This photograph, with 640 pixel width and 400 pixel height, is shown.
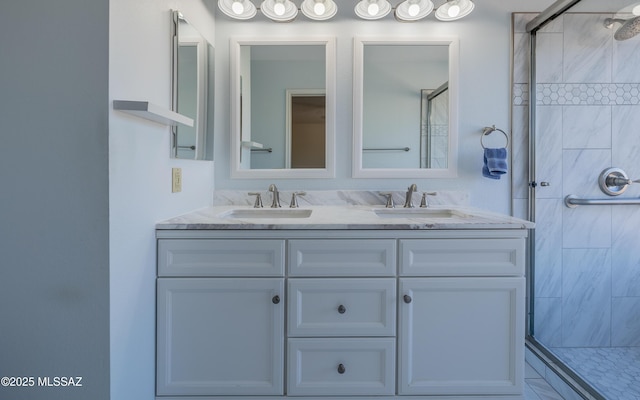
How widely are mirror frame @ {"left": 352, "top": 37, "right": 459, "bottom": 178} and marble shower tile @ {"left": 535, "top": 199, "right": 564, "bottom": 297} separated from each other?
1.71 feet

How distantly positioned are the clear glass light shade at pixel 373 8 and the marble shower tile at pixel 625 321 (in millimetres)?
1961

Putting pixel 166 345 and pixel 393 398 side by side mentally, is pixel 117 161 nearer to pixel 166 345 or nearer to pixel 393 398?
pixel 166 345

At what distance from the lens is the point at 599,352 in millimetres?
1846

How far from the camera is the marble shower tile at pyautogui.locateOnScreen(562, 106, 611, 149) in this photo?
1834mm

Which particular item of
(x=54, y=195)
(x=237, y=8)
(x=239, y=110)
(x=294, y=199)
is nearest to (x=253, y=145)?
(x=239, y=110)

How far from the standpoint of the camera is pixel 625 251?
185 cm

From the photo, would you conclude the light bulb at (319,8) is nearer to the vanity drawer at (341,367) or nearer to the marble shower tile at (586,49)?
the marble shower tile at (586,49)

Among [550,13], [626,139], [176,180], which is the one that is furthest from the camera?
[626,139]

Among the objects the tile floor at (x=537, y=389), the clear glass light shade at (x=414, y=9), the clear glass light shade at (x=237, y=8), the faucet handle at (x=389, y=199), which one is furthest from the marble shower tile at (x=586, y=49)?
the clear glass light shade at (x=237, y=8)

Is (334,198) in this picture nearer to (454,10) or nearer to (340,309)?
(340,309)

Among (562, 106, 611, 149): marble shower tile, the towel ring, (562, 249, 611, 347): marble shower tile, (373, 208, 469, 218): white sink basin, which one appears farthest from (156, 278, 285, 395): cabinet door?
(562, 106, 611, 149): marble shower tile

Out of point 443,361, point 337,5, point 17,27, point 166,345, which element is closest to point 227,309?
point 166,345

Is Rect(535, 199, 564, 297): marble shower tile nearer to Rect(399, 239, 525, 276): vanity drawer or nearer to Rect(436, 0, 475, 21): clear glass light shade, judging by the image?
Rect(399, 239, 525, 276): vanity drawer

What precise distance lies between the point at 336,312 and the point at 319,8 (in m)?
1.50
